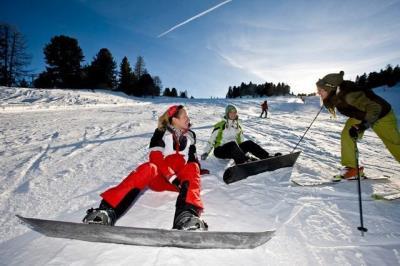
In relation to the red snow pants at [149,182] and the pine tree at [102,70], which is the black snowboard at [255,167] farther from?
the pine tree at [102,70]

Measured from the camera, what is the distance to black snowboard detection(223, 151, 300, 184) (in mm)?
3791

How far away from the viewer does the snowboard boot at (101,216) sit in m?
2.13

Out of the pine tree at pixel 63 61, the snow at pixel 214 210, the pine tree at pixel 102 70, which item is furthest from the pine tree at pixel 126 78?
the snow at pixel 214 210

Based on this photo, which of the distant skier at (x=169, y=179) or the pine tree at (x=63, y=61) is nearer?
the distant skier at (x=169, y=179)

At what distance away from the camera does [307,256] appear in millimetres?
2021

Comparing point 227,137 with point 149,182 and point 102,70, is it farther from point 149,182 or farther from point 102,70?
point 102,70

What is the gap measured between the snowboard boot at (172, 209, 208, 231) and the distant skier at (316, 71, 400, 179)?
2692mm

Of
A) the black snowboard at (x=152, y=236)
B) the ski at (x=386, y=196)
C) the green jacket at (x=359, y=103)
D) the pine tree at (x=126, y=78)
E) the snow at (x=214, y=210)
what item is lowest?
the snow at (x=214, y=210)

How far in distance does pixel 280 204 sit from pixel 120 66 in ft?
173

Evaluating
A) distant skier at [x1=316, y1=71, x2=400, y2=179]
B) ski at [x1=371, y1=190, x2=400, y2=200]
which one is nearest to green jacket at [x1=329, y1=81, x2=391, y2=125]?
distant skier at [x1=316, y1=71, x2=400, y2=179]

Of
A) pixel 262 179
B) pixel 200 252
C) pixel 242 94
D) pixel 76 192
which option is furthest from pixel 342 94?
pixel 242 94

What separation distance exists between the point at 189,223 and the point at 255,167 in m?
2.33

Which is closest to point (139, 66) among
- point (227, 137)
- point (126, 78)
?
point (126, 78)

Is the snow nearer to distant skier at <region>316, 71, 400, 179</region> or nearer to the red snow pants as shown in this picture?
the red snow pants
